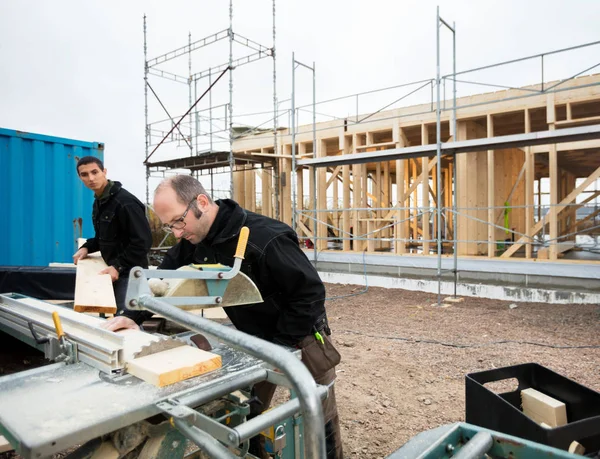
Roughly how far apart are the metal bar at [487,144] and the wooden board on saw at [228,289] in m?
6.75

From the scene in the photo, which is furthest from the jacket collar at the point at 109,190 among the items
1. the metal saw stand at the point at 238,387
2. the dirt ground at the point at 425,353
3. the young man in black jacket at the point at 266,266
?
the metal saw stand at the point at 238,387

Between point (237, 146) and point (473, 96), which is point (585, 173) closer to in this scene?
point (473, 96)

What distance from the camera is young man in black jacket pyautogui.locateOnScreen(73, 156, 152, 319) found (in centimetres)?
345

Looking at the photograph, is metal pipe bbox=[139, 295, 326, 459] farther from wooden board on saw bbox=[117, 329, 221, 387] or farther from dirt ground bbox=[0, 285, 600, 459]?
dirt ground bbox=[0, 285, 600, 459]

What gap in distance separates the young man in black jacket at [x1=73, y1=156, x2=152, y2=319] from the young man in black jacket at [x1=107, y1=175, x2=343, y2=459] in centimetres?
148

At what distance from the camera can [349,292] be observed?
30.7 feet

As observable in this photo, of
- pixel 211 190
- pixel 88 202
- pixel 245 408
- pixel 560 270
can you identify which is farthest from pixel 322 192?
pixel 245 408

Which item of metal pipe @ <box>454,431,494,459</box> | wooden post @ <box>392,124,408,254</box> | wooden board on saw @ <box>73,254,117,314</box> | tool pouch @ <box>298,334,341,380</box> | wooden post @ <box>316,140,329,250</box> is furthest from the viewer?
wooden post @ <box>316,140,329,250</box>

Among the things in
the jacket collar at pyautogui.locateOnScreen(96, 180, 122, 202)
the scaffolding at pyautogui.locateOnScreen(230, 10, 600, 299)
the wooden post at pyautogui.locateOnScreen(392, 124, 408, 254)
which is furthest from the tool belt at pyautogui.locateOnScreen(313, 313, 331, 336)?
the wooden post at pyautogui.locateOnScreen(392, 124, 408, 254)

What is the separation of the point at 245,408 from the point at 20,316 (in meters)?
1.46

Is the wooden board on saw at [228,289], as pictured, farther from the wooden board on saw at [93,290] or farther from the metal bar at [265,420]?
the wooden board on saw at [93,290]

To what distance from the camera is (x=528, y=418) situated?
162 cm

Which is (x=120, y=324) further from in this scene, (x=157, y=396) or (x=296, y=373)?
(x=296, y=373)

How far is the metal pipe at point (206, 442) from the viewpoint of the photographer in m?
Result: 1.05
